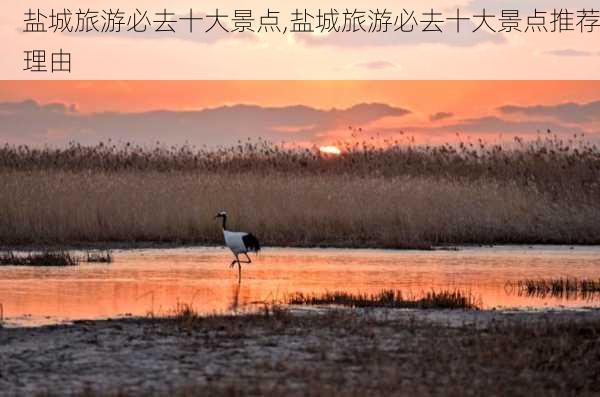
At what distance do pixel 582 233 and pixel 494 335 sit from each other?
1431 cm

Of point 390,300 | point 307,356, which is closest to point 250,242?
point 390,300

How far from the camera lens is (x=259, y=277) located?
1736 cm

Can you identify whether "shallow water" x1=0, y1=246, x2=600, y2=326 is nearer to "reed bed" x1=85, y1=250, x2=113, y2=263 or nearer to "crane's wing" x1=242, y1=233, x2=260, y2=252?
"reed bed" x1=85, y1=250, x2=113, y2=263

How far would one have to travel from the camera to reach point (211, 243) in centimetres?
2344

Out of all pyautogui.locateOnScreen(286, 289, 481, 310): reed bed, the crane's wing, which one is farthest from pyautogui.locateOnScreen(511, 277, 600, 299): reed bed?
the crane's wing

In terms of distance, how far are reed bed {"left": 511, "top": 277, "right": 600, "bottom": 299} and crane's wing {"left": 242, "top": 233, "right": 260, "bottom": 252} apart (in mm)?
4242

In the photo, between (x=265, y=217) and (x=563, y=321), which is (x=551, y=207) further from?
(x=563, y=321)

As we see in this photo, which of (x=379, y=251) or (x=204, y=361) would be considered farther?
(x=379, y=251)

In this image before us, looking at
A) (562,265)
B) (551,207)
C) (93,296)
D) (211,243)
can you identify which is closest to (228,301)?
(93,296)

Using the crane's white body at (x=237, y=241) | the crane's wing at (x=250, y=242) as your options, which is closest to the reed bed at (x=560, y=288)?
the crane's wing at (x=250, y=242)

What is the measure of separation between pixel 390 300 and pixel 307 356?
4.10 m

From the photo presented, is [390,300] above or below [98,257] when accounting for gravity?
below

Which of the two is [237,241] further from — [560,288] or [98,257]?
[560,288]

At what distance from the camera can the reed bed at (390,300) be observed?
13484 millimetres
